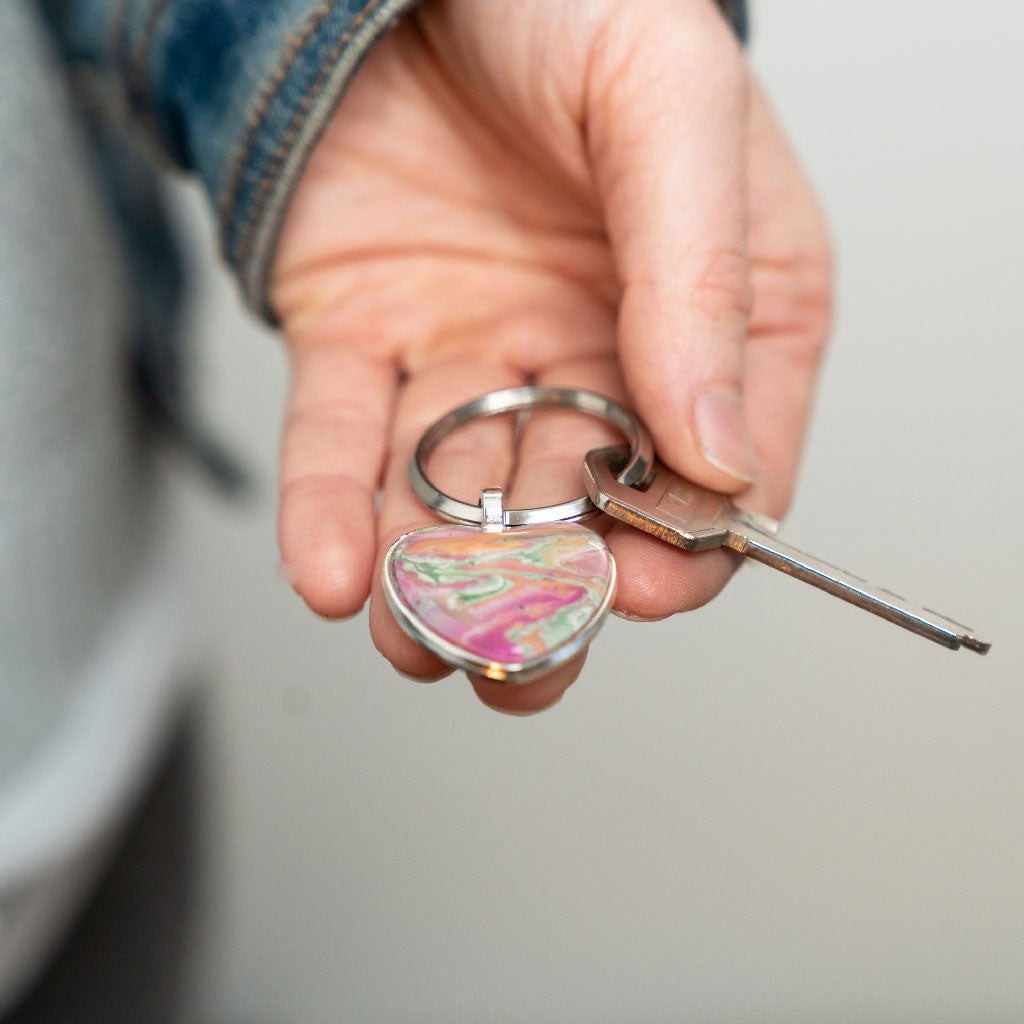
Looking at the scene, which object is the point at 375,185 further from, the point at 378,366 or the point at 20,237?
the point at 20,237

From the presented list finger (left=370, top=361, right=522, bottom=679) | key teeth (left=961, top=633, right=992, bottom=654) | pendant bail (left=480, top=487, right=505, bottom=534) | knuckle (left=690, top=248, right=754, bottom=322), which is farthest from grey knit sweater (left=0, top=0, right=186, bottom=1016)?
key teeth (left=961, top=633, right=992, bottom=654)

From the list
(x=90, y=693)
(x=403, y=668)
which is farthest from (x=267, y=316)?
(x=403, y=668)

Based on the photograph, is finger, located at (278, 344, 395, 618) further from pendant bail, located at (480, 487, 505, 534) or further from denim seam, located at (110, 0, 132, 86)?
denim seam, located at (110, 0, 132, 86)

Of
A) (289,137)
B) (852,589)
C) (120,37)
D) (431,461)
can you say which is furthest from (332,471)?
(120,37)

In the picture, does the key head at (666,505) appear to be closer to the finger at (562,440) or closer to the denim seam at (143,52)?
the finger at (562,440)

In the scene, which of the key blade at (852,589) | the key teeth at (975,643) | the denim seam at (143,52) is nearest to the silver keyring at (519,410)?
the key blade at (852,589)

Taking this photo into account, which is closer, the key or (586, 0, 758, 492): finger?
the key

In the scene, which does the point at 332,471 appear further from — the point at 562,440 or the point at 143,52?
the point at 143,52
